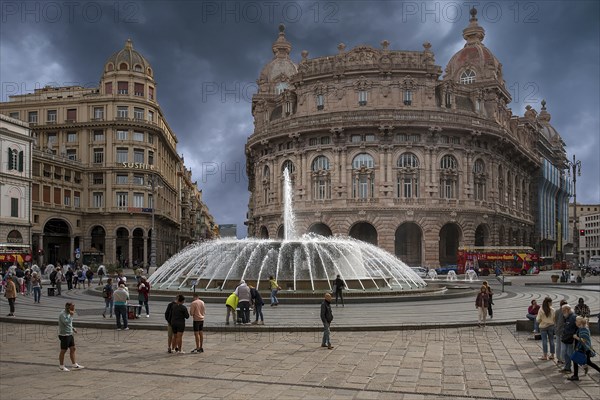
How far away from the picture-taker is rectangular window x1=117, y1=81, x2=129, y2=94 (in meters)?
70.9

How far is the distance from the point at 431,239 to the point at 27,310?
140ft

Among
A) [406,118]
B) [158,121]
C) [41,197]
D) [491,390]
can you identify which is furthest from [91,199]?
[491,390]

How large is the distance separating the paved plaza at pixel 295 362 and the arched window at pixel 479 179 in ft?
147

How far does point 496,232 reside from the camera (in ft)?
210

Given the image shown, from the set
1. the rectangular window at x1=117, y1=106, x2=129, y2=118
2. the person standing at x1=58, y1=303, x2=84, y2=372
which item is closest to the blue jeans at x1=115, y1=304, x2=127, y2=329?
the person standing at x1=58, y1=303, x2=84, y2=372

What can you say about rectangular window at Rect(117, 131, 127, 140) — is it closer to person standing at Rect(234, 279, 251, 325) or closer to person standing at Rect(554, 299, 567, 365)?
person standing at Rect(234, 279, 251, 325)

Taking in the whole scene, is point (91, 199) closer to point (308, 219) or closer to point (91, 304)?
point (308, 219)

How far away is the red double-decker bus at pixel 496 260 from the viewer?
187 ft

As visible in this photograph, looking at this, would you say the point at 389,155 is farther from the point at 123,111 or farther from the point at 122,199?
the point at 123,111

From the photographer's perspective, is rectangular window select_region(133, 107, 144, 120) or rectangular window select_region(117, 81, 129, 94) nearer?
rectangular window select_region(133, 107, 144, 120)

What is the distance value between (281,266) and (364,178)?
115ft

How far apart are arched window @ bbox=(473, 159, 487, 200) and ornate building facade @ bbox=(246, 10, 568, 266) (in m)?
0.12

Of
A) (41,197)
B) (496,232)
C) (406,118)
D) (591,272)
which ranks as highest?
(406,118)

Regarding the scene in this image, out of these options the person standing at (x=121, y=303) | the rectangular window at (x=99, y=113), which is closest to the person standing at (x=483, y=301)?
the person standing at (x=121, y=303)
